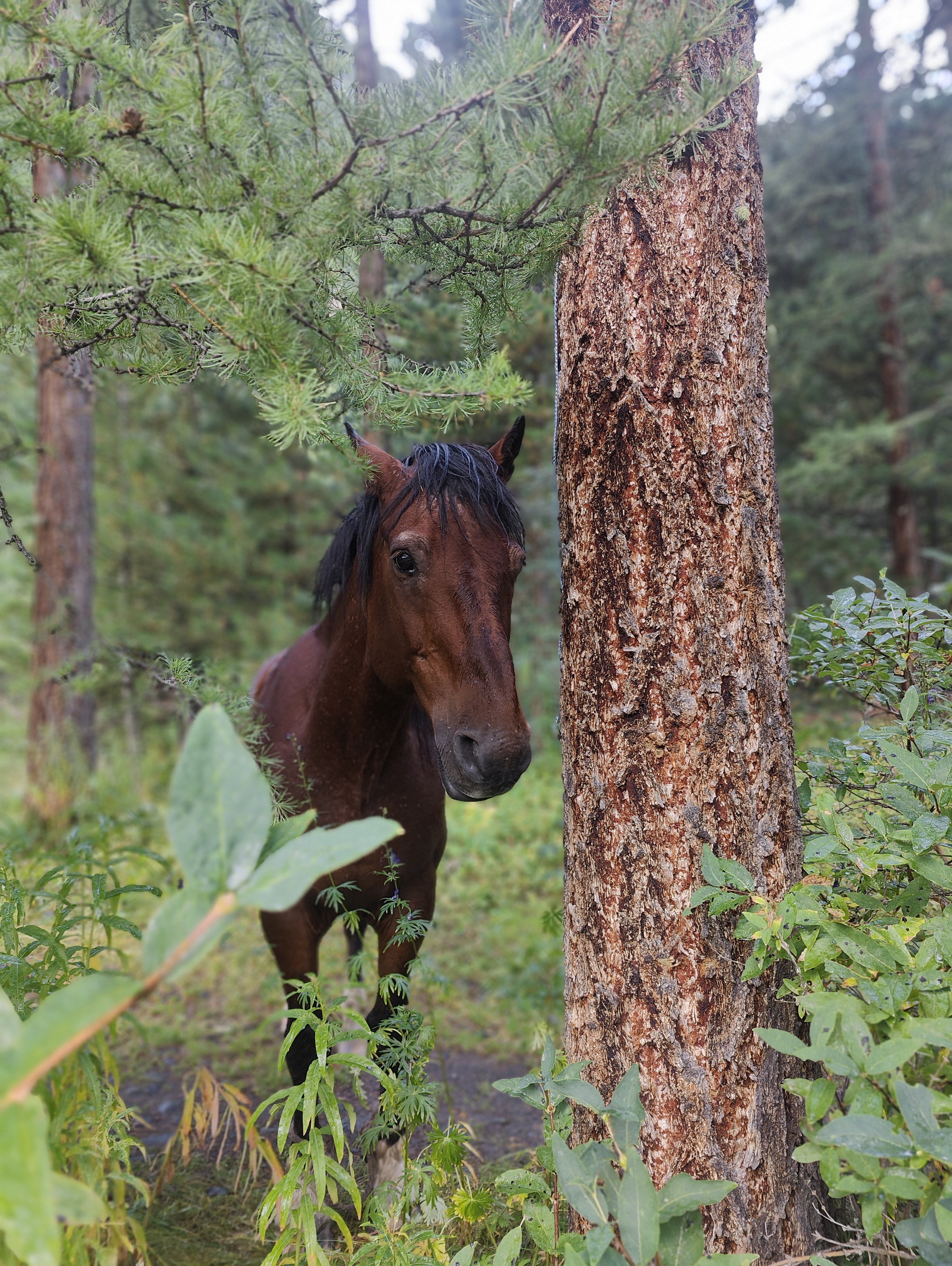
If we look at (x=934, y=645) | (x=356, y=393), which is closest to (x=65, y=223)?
(x=356, y=393)

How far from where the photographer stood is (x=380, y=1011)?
246 centimetres

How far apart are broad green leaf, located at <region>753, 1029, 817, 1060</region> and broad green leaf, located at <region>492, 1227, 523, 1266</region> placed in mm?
668

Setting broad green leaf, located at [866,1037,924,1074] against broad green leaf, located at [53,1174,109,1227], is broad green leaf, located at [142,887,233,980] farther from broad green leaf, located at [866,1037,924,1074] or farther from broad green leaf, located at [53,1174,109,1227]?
broad green leaf, located at [866,1037,924,1074]

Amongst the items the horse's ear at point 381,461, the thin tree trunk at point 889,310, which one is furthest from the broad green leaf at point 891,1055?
the thin tree trunk at point 889,310

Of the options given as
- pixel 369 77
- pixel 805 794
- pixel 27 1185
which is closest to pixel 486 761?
pixel 805 794

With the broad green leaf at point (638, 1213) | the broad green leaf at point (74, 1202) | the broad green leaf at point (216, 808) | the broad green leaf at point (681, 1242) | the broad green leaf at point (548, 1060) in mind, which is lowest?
the broad green leaf at point (681, 1242)

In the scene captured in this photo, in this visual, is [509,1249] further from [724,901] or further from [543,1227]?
[724,901]

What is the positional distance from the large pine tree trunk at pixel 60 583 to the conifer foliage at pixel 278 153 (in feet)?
19.0

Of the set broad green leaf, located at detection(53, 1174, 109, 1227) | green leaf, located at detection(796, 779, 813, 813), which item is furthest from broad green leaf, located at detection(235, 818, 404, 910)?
green leaf, located at detection(796, 779, 813, 813)

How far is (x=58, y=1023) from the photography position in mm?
859

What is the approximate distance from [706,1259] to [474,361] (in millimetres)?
2033

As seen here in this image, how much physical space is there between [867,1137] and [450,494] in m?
1.70

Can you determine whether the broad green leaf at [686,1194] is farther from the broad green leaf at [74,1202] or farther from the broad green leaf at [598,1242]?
the broad green leaf at [74,1202]

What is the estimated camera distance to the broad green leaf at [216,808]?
3.15 ft
